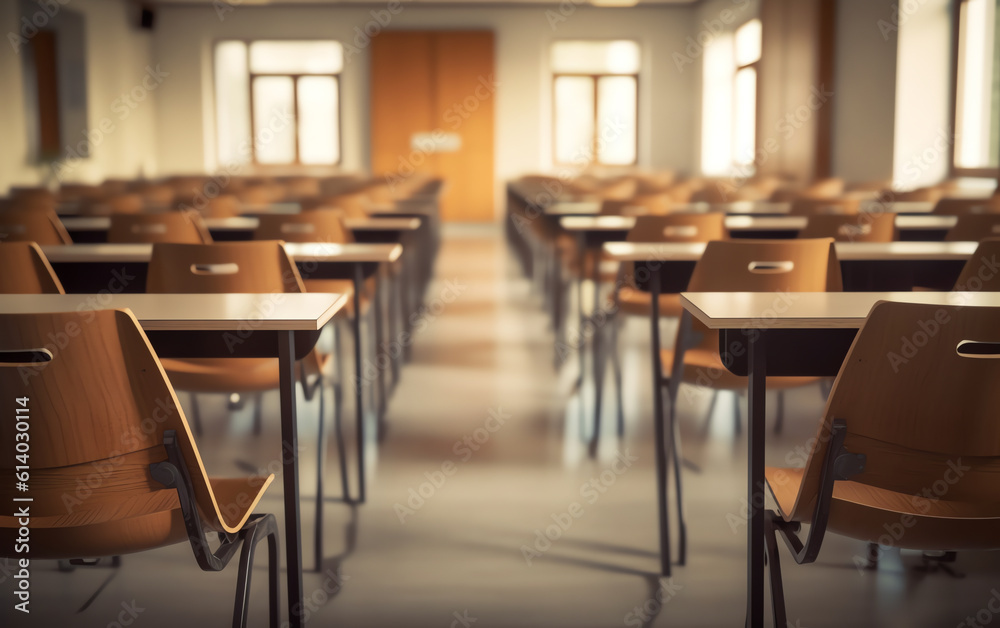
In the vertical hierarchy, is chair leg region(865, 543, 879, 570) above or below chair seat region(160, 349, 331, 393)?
below

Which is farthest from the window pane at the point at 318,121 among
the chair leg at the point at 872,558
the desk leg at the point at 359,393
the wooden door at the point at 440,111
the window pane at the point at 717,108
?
the chair leg at the point at 872,558

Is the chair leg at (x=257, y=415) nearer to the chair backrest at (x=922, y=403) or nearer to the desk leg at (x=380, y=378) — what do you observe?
the desk leg at (x=380, y=378)

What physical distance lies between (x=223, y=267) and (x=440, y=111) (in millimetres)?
12117

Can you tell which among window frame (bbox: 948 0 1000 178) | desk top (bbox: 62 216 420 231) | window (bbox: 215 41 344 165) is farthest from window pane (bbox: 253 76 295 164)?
desk top (bbox: 62 216 420 231)

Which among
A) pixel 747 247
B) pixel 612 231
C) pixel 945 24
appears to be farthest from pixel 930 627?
pixel 945 24

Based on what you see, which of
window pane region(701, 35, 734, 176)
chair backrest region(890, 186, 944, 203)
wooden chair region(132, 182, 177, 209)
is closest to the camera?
chair backrest region(890, 186, 944, 203)

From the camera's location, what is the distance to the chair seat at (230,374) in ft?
8.16

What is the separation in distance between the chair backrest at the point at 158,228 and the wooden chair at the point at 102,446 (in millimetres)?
2095

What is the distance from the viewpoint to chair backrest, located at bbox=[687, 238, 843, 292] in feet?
7.87

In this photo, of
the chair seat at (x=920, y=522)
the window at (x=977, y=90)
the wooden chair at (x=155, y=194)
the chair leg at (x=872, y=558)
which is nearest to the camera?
the chair seat at (x=920, y=522)

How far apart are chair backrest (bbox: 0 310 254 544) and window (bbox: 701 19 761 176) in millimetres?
10750

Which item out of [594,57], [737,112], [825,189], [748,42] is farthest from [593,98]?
[825,189]

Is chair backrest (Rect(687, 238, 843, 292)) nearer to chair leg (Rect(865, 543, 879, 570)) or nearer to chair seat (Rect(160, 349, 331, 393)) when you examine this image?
chair leg (Rect(865, 543, 879, 570))

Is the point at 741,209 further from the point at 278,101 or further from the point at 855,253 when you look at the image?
the point at 278,101
